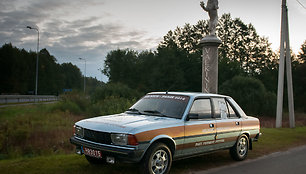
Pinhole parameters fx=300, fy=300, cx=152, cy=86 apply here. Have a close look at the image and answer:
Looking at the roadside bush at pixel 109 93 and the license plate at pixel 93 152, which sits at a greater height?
the roadside bush at pixel 109 93

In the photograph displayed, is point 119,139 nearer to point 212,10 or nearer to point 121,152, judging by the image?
point 121,152

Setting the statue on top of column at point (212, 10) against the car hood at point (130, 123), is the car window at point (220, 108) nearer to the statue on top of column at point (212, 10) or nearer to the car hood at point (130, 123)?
the car hood at point (130, 123)

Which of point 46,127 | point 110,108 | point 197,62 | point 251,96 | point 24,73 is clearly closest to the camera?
point 46,127

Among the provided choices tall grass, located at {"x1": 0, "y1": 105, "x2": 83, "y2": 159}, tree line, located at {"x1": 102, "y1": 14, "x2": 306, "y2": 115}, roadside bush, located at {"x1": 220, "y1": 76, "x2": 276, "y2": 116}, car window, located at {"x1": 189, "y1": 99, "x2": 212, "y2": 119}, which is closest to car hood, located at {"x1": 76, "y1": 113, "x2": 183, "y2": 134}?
car window, located at {"x1": 189, "y1": 99, "x2": 212, "y2": 119}

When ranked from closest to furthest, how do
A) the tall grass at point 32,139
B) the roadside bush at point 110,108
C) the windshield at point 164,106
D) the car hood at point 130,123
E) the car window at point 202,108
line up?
the car hood at point 130,123, the windshield at point 164,106, the car window at point 202,108, the tall grass at point 32,139, the roadside bush at point 110,108

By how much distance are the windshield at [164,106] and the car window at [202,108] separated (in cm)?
25

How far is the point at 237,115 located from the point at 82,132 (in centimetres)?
426

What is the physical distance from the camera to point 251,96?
3931 centimetres

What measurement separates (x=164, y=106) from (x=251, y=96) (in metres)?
34.9

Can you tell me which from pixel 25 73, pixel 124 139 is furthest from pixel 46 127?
pixel 25 73

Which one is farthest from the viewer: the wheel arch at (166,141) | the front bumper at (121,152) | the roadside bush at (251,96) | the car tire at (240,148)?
the roadside bush at (251,96)

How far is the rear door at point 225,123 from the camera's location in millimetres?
7383

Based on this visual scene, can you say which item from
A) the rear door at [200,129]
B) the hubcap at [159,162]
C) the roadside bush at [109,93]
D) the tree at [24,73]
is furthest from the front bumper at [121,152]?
the tree at [24,73]

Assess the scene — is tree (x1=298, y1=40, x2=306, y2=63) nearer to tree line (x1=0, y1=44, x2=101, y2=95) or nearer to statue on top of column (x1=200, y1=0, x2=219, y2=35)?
tree line (x1=0, y1=44, x2=101, y2=95)
